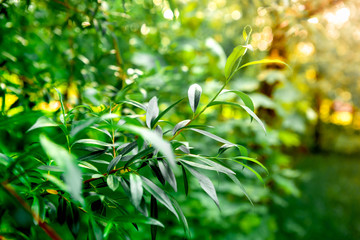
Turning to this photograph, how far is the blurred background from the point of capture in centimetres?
69

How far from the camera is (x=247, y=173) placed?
1533 millimetres

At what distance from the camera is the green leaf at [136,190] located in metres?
0.27

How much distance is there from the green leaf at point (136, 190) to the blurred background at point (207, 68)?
229 mm

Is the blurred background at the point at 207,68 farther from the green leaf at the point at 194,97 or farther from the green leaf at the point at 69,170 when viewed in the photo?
the green leaf at the point at 69,170

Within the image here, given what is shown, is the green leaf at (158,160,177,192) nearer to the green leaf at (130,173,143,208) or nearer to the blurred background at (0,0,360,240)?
the green leaf at (130,173,143,208)

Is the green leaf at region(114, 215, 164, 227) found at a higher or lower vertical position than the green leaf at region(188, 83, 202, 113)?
lower

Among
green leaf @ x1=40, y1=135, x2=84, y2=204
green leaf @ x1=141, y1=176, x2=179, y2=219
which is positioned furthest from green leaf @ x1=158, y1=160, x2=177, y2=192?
green leaf @ x1=40, y1=135, x2=84, y2=204

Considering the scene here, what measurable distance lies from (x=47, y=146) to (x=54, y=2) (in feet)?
1.90

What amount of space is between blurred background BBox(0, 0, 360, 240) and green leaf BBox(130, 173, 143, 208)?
0.23 metres

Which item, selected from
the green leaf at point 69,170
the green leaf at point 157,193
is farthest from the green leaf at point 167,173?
the green leaf at point 69,170

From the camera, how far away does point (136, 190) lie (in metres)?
0.28

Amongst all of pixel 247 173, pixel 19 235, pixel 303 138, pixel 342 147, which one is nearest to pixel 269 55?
pixel 247 173

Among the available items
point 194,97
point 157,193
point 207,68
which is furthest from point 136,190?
point 207,68

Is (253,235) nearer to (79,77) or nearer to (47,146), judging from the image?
(79,77)
